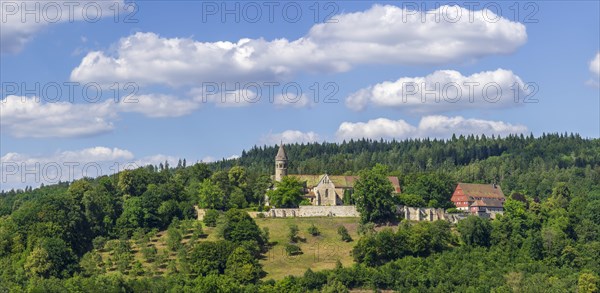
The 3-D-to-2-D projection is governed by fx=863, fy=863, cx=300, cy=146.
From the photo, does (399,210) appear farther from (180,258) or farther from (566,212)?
(180,258)

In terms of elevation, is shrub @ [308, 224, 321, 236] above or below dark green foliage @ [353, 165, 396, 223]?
below

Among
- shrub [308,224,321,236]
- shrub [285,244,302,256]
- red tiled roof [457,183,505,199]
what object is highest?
red tiled roof [457,183,505,199]

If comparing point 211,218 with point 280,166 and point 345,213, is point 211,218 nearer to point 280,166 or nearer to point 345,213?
point 345,213

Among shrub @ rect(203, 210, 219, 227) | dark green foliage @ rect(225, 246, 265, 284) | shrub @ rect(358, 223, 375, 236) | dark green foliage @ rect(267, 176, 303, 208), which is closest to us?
dark green foliage @ rect(225, 246, 265, 284)

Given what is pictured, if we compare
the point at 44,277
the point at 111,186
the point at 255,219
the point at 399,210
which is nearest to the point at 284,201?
the point at 255,219

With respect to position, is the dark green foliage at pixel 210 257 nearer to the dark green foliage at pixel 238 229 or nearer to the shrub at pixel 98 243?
the dark green foliage at pixel 238 229

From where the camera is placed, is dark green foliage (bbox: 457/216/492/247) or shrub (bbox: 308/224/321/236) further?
shrub (bbox: 308/224/321/236)

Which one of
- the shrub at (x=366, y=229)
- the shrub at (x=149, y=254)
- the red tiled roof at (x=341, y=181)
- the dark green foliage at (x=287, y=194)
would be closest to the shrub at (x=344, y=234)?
the shrub at (x=366, y=229)

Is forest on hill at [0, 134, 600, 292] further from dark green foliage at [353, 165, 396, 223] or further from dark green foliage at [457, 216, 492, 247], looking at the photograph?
dark green foliage at [353, 165, 396, 223]

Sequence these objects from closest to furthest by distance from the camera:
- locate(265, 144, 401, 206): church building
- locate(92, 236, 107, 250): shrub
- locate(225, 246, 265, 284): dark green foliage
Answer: locate(225, 246, 265, 284): dark green foliage < locate(92, 236, 107, 250): shrub < locate(265, 144, 401, 206): church building

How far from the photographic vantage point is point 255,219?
11725 centimetres

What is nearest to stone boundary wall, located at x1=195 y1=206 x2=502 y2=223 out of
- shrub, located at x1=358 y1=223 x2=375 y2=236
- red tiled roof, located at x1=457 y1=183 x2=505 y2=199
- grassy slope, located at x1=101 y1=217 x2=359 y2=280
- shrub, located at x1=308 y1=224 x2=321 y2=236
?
grassy slope, located at x1=101 y1=217 x2=359 y2=280

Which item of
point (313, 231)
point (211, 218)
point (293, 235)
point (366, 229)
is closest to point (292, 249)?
point (293, 235)

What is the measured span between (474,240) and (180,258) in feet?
118
